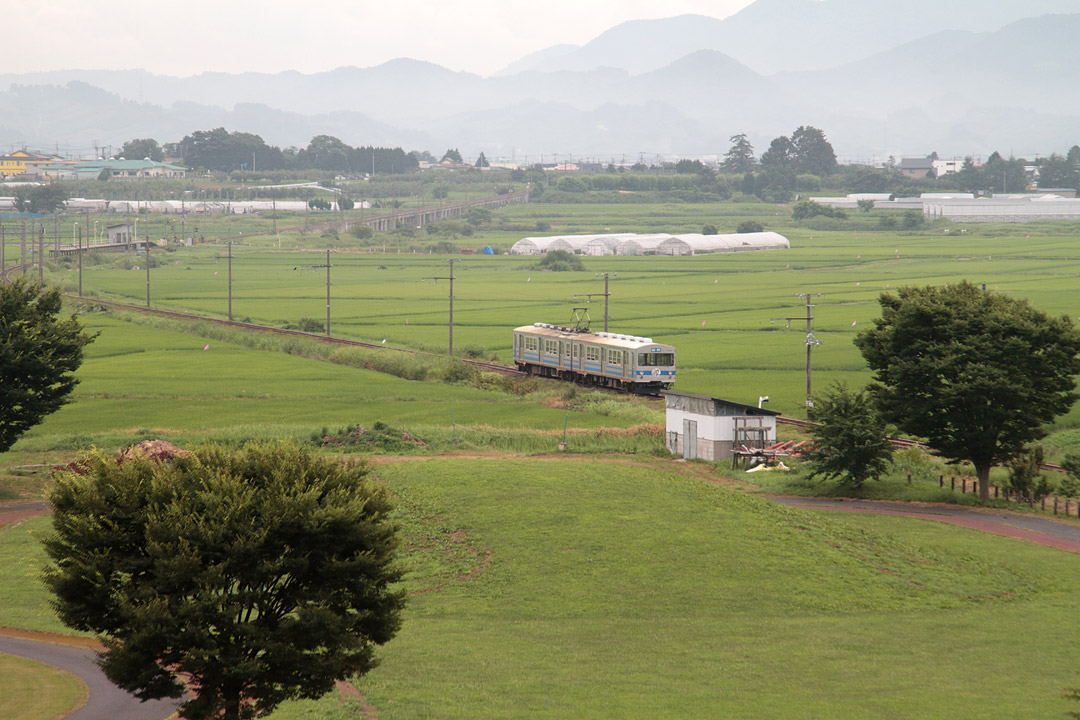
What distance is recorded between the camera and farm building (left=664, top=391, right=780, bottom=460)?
156 ft

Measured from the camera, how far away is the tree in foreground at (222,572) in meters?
18.2

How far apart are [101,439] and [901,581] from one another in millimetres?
32652

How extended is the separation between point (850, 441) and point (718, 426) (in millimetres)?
6334

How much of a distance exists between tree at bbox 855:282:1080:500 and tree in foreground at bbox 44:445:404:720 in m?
27.3

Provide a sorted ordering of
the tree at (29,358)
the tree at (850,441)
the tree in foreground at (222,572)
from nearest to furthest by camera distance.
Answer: the tree in foreground at (222,572)
the tree at (29,358)
the tree at (850,441)

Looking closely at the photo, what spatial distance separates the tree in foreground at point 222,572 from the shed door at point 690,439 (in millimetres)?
29641

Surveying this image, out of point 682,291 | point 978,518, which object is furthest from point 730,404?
point 682,291

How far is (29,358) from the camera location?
41.6 m

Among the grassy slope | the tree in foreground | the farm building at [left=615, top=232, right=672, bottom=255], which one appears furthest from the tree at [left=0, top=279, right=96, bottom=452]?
the farm building at [left=615, top=232, right=672, bottom=255]

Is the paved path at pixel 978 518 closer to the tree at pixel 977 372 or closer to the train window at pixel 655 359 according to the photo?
the tree at pixel 977 372

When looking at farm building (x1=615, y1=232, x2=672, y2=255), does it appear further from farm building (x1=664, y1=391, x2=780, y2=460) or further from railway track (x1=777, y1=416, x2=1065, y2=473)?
farm building (x1=664, y1=391, x2=780, y2=460)

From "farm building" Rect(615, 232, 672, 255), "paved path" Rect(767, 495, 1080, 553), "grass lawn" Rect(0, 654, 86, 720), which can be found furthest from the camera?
"farm building" Rect(615, 232, 672, 255)

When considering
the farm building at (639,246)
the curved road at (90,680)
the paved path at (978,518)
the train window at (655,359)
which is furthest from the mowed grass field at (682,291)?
the curved road at (90,680)

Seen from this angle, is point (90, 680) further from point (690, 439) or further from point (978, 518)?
point (690, 439)
